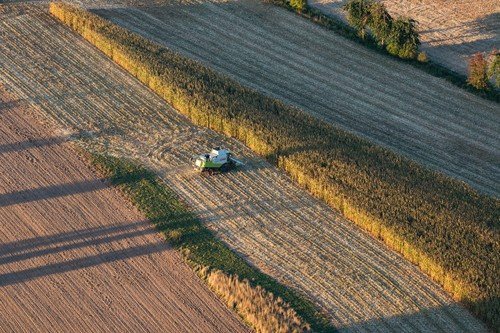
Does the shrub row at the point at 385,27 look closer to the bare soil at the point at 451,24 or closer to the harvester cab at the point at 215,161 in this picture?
the bare soil at the point at 451,24

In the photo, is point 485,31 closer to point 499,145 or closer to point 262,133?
point 499,145

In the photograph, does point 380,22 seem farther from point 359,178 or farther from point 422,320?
point 422,320

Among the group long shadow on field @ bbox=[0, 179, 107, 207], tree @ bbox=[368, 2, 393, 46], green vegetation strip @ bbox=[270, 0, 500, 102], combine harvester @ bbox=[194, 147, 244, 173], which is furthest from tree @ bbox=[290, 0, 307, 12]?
long shadow on field @ bbox=[0, 179, 107, 207]

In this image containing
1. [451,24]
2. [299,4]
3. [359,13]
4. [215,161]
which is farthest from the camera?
[299,4]

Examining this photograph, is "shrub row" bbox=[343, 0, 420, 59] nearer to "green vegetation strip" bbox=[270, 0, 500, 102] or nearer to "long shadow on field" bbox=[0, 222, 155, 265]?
"green vegetation strip" bbox=[270, 0, 500, 102]

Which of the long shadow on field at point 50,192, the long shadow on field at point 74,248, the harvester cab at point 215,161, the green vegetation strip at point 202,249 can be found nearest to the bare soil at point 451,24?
the harvester cab at point 215,161

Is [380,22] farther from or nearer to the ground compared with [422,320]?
farther from the ground

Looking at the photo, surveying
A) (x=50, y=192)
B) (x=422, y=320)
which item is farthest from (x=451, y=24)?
(x=50, y=192)
